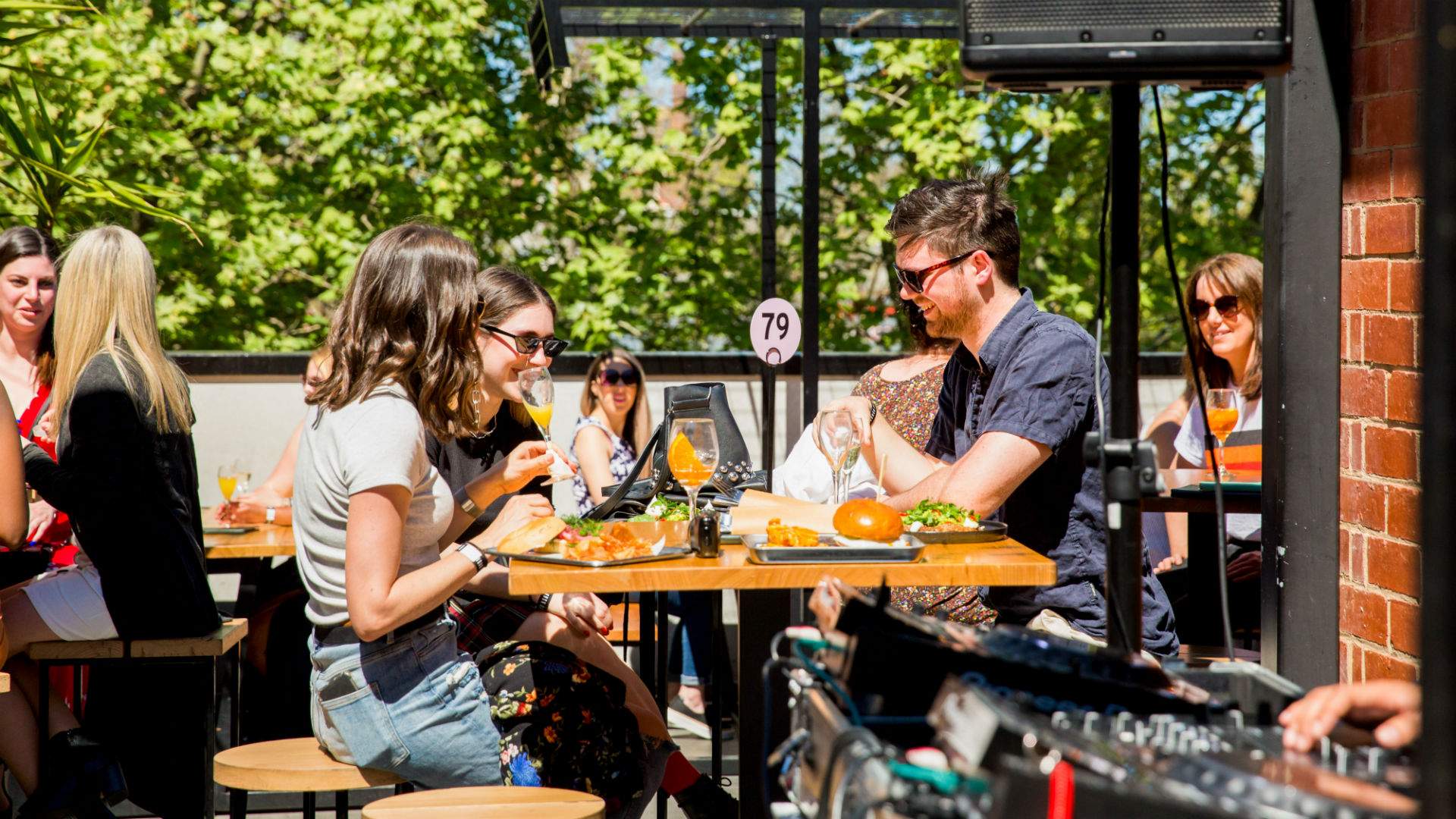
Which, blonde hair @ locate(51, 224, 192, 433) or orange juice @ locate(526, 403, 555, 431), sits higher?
blonde hair @ locate(51, 224, 192, 433)

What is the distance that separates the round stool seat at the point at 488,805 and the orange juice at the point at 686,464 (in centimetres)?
76

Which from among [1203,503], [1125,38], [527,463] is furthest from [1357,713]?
[1203,503]

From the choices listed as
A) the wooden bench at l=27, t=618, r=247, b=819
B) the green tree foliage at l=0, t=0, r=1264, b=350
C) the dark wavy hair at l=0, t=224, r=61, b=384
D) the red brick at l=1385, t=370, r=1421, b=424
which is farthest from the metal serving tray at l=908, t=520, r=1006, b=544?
the green tree foliage at l=0, t=0, r=1264, b=350

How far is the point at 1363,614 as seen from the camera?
260cm

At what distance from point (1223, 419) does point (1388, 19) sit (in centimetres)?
189

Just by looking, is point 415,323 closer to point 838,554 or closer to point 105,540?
point 838,554

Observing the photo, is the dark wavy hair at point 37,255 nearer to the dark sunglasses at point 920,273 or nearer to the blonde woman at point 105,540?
the blonde woman at point 105,540

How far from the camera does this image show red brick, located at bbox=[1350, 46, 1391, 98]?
2.53m

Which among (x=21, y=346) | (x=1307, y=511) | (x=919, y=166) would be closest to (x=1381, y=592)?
(x=1307, y=511)

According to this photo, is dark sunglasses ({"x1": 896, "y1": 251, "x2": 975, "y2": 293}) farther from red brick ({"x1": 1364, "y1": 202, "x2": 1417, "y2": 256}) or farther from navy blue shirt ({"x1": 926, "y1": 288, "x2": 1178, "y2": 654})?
red brick ({"x1": 1364, "y1": 202, "x2": 1417, "y2": 256})

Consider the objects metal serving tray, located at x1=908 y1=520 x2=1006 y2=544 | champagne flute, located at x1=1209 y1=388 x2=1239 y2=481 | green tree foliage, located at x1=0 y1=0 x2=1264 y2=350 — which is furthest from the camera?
green tree foliage, located at x1=0 y1=0 x2=1264 y2=350

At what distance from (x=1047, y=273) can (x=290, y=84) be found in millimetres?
6482

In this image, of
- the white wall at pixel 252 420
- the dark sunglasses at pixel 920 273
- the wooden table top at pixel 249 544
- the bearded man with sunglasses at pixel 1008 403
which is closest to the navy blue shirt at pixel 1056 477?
the bearded man with sunglasses at pixel 1008 403

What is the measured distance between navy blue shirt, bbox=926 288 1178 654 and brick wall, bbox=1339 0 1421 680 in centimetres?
48
